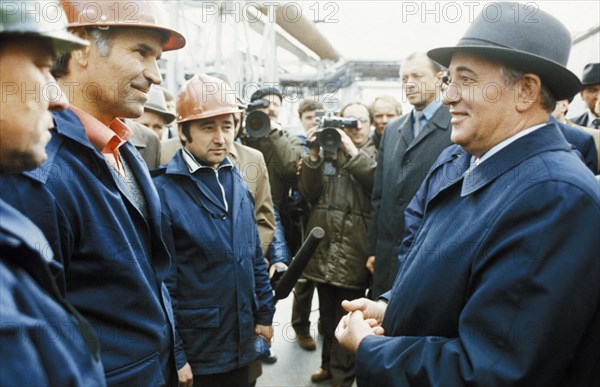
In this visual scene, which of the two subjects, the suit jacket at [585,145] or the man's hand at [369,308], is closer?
the man's hand at [369,308]

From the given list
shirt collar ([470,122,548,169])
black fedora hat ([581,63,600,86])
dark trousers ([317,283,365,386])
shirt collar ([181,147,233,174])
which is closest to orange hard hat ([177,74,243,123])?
shirt collar ([181,147,233,174])

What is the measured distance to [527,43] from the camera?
136cm

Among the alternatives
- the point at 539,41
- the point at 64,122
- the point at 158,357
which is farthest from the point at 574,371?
the point at 64,122

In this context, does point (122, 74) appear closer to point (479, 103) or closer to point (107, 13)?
point (107, 13)

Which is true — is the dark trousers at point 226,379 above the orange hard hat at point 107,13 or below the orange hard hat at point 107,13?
below

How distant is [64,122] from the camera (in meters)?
1.25

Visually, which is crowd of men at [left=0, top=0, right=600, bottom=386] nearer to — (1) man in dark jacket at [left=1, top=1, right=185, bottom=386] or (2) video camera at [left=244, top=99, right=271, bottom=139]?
(1) man in dark jacket at [left=1, top=1, right=185, bottom=386]

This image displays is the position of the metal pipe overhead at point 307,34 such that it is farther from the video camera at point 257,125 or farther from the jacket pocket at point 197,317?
the jacket pocket at point 197,317

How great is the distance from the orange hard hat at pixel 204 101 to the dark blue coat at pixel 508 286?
4.16ft

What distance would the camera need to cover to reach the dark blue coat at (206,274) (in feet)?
6.51

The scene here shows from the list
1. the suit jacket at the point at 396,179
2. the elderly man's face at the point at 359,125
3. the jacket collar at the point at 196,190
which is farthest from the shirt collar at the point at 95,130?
the elderly man's face at the point at 359,125

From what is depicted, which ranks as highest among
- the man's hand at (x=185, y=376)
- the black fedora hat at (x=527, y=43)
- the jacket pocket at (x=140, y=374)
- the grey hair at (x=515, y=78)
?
the black fedora hat at (x=527, y=43)

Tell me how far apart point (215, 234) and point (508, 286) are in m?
1.25

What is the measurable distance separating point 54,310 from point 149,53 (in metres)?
1.01
